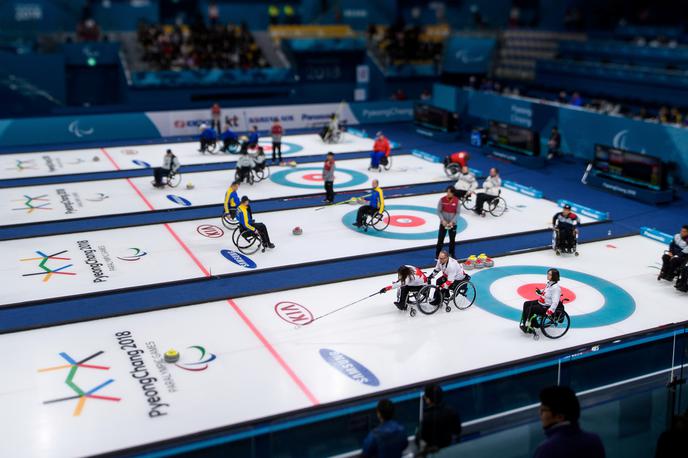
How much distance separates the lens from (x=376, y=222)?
21.3 m

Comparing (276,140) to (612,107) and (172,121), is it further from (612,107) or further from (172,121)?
(612,107)

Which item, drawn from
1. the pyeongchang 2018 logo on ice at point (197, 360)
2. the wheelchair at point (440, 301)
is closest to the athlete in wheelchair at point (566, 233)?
the wheelchair at point (440, 301)

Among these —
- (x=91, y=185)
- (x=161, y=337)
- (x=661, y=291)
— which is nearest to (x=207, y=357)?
(x=161, y=337)

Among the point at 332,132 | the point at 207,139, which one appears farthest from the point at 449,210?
the point at 332,132

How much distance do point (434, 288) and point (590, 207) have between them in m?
11.5

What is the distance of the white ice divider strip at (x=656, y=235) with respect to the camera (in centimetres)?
2069

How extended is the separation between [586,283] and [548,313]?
13.0 feet

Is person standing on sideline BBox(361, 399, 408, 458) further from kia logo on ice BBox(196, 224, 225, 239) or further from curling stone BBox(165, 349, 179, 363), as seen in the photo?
kia logo on ice BBox(196, 224, 225, 239)

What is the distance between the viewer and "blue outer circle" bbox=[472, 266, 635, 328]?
15219mm

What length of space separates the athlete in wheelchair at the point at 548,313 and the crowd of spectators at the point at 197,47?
113 ft

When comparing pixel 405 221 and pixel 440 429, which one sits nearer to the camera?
pixel 440 429

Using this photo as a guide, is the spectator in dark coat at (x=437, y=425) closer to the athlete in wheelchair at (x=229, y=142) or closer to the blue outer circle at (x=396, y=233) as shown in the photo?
the blue outer circle at (x=396, y=233)

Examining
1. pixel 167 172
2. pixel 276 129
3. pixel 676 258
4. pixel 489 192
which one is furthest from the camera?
pixel 276 129

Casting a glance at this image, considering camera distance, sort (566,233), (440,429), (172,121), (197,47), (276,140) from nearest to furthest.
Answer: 1. (440,429)
2. (566,233)
3. (276,140)
4. (172,121)
5. (197,47)
